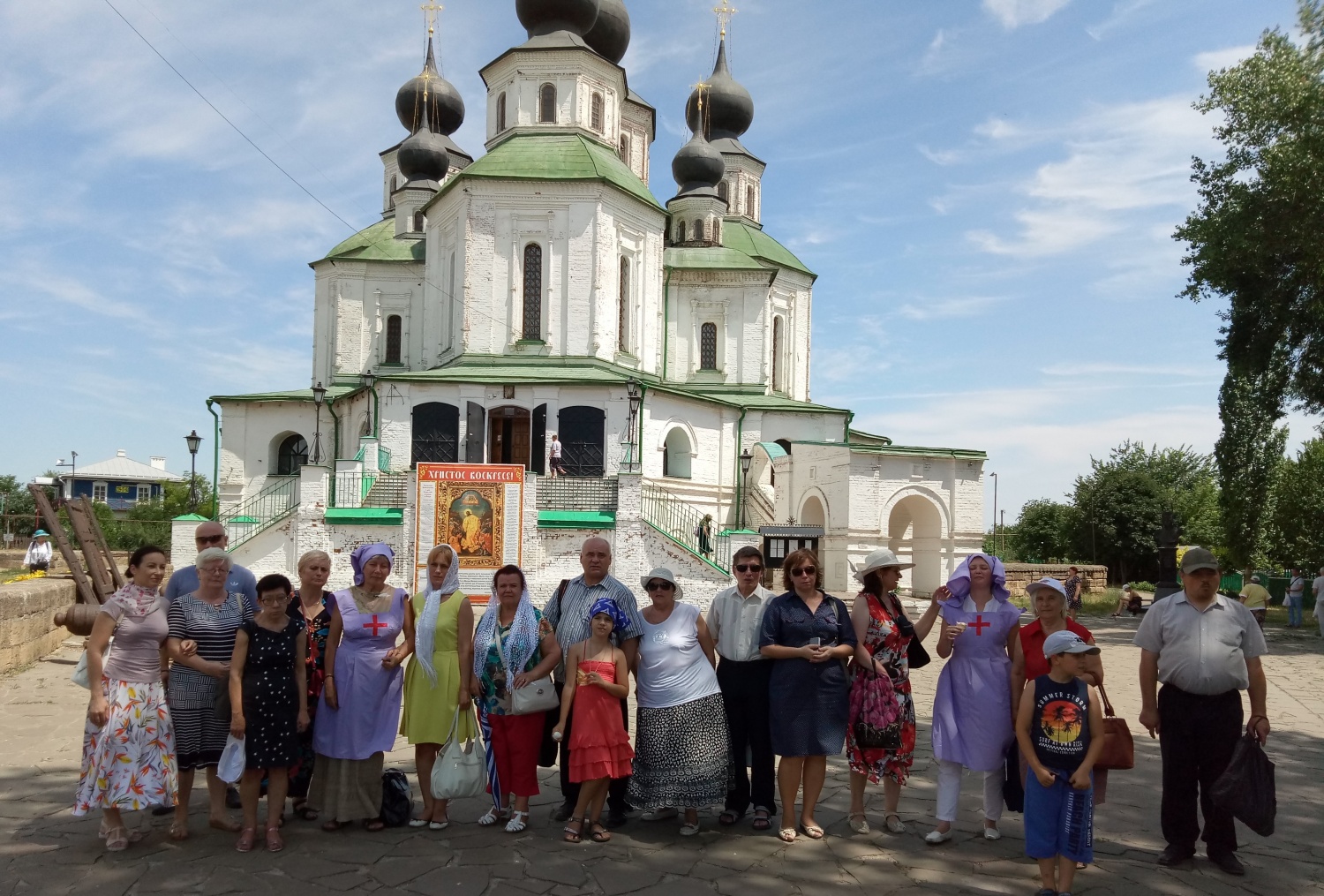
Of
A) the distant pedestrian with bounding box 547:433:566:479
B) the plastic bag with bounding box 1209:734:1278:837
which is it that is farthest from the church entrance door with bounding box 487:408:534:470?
the plastic bag with bounding box 1209:734:1278:837

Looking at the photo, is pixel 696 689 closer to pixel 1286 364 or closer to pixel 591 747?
pixel 591 747

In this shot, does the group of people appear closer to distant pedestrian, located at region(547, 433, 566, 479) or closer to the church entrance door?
distant pedestrian, located at region(547, 433, 566, 479)

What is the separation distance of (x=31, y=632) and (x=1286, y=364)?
80.1 feet

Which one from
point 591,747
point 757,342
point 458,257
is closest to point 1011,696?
point 591,747

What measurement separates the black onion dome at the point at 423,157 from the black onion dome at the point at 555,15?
7085 millimetres

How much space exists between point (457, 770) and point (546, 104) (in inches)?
1064

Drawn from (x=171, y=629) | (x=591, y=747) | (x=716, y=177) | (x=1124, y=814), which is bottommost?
(x=1124, y=814)

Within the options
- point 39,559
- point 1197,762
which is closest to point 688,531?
point 39,559

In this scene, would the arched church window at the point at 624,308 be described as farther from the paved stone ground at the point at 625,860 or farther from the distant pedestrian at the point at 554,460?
the paved stone ground at the point at 625,860

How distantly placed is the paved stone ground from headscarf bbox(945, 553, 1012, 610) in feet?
4.49

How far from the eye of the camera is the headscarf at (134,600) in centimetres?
528

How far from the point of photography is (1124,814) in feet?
20.5

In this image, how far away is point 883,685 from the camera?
5.73m

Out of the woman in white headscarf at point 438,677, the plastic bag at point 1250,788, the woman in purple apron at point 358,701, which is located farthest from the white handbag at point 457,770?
the plastic bag at point 1250,788
